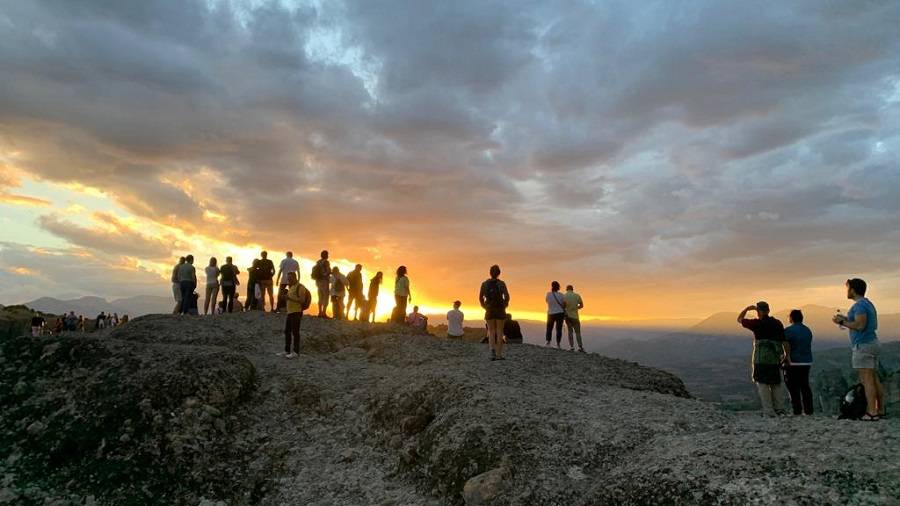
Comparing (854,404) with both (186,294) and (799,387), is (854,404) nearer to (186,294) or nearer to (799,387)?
(799,387)

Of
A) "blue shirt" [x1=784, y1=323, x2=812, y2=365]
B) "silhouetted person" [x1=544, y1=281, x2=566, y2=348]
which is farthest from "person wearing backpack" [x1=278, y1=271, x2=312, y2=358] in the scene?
"blue shirt" [x1=784, y1=323, x2=812, y2=365]

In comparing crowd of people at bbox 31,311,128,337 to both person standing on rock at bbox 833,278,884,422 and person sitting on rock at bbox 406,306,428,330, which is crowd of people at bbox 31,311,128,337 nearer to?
person sitting on rock at bbox 406,306,428,330

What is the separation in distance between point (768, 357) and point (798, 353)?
4.07 ft

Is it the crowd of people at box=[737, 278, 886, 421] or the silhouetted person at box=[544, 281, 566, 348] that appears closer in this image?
the crowd of people at box=[737, 278, 886, 421]

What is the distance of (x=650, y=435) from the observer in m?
11.5

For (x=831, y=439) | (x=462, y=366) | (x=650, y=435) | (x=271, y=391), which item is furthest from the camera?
(x=462, y=366)

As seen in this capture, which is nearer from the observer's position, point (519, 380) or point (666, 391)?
point (519, 380)

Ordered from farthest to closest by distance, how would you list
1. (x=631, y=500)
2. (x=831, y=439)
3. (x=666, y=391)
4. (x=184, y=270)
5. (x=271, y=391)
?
(x=184, y=270) → (x=666, y=391) → (x=271, y=391) → (x=831, y=439) → (x=631, y=500)

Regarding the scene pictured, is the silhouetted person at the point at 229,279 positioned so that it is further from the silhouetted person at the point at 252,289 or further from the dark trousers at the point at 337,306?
the dark trousers at the point at 337,306

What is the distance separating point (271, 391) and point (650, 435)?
11133 mm

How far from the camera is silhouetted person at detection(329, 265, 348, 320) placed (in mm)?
28752

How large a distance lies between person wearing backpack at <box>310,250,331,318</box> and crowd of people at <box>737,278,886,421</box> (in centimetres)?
1884

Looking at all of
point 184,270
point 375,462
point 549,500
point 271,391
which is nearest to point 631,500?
point 549,500

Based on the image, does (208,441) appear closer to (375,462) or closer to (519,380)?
(375,462)
